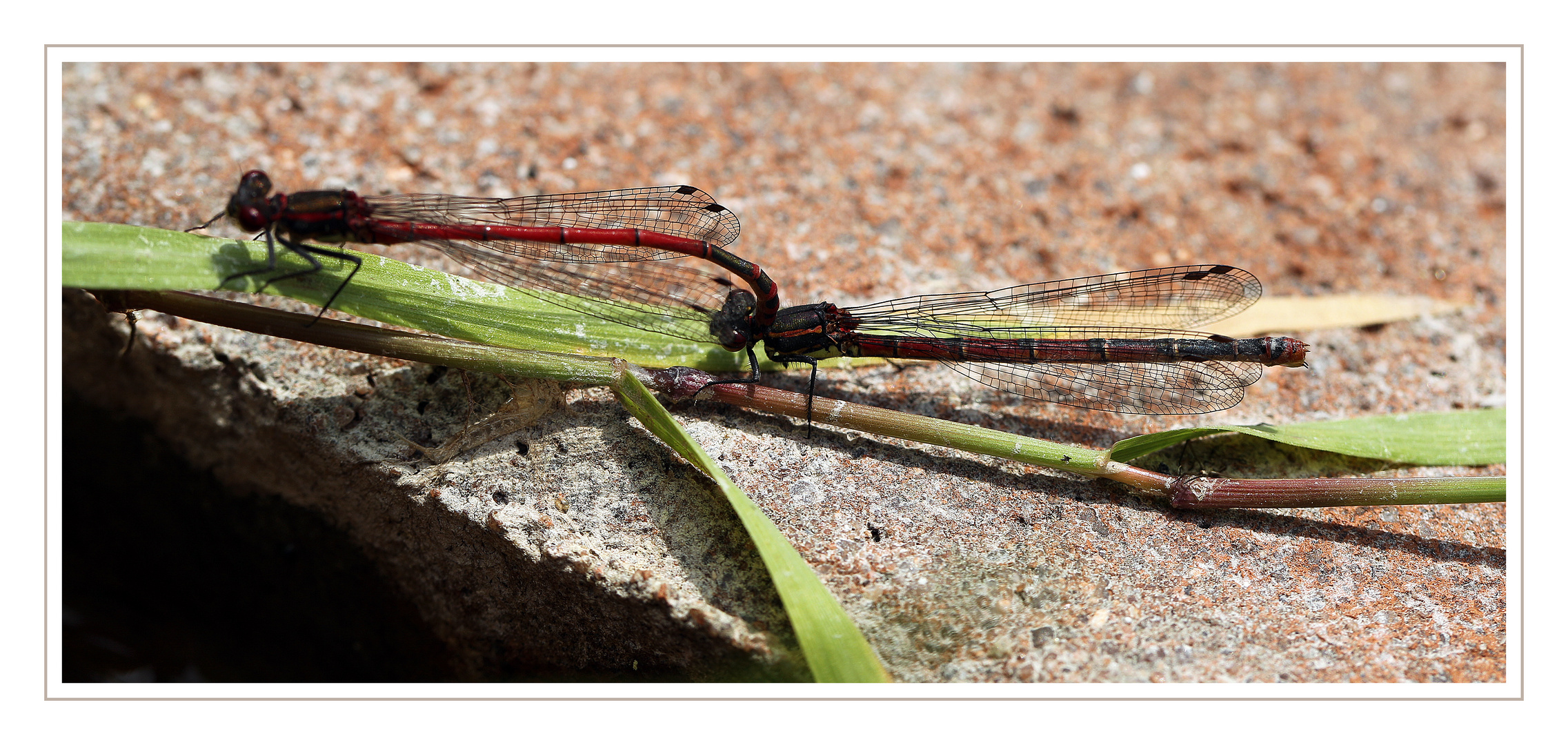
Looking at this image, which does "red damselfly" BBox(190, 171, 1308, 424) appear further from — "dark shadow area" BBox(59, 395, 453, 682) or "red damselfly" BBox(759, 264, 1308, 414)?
"dark shadow area" BBox(59, 395, 453, 682)

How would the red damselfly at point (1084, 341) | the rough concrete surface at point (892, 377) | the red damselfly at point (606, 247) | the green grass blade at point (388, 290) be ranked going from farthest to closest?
the red damselfly at point (1084, 341)
the red damselfly at point (606, 247)
the rough concrete surface at point (892, 377)
the green grass blade at point (388, 290)

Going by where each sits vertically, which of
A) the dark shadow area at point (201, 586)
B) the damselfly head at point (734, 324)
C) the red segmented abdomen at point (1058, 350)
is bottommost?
the dark shadow area at point (201, 586)

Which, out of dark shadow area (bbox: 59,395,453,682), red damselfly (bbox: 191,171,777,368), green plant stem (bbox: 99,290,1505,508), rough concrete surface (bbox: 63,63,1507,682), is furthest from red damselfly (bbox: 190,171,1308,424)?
dark shadow area (bbox: 59,395,453,682)

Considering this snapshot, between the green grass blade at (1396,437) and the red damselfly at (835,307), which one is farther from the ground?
the red damselfly at (835,307)

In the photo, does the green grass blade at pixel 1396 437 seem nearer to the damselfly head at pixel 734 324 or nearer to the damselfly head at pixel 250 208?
the damselfly head at pixel 734 324

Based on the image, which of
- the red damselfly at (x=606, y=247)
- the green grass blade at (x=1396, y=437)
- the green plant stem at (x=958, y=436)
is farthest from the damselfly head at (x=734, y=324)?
the green grass blade at (x=1396, y=437)

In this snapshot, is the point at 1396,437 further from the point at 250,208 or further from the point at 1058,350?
the point at 250,208
